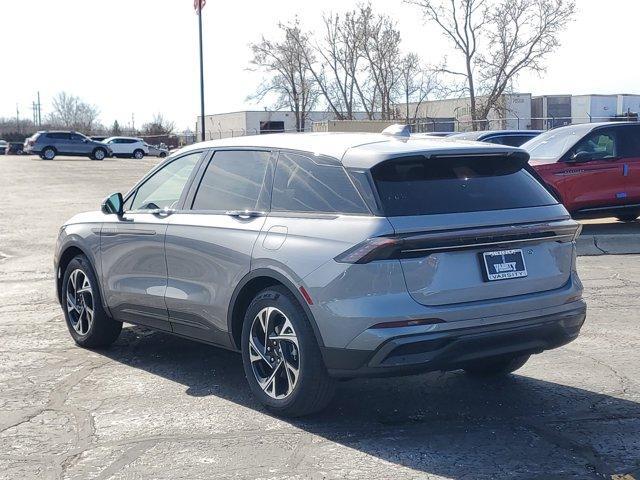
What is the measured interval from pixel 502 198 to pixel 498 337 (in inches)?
34.4

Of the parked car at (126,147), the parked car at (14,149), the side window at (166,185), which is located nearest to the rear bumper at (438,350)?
the side window at (166,185)

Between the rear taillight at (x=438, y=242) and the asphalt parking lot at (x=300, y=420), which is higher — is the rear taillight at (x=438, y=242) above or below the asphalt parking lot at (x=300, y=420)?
above

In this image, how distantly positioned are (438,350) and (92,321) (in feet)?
11.7

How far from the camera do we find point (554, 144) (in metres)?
14.6

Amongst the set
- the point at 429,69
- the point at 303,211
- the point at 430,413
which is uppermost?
the point at 429,69

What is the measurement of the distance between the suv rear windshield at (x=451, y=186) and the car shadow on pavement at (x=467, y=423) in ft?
4.28

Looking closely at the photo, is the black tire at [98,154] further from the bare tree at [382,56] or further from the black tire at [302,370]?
the black tire at [302,370]

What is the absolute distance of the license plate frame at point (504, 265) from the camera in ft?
17.1

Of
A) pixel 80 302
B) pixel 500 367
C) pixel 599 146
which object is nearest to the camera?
pixel 500 367

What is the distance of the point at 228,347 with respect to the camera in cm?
605

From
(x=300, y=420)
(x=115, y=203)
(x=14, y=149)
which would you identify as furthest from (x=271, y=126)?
(x=300, y=420)

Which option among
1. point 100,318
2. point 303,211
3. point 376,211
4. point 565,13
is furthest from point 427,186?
point 565,13

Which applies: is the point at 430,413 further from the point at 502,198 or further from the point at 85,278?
the point at 85,278

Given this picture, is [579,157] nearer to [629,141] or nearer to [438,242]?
[629,141]
